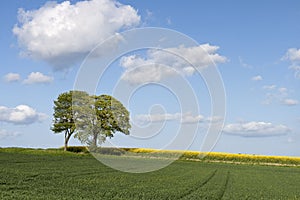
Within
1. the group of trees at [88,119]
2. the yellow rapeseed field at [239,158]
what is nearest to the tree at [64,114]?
the group of trees at [88,119]

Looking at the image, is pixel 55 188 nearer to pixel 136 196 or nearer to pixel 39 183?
pixel 39 183

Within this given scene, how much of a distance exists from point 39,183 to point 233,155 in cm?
5109

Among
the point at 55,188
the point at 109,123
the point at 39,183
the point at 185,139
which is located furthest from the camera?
the point at 109,123

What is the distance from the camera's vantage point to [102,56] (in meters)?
27.9

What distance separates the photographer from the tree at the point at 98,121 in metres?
70.4

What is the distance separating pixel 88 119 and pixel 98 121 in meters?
8.93

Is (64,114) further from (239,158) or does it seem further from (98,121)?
(239,158)

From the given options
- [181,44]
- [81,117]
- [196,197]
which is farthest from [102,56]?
[81,117]

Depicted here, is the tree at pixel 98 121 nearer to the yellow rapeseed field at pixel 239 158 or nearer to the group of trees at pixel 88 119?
the group of trees at pixel 88 119

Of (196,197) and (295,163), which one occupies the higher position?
(295,163)

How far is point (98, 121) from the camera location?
79875mm

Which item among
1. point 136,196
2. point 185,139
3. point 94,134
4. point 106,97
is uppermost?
point 106,97

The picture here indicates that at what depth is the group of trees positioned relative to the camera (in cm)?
7150

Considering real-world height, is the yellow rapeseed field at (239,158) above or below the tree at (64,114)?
below
